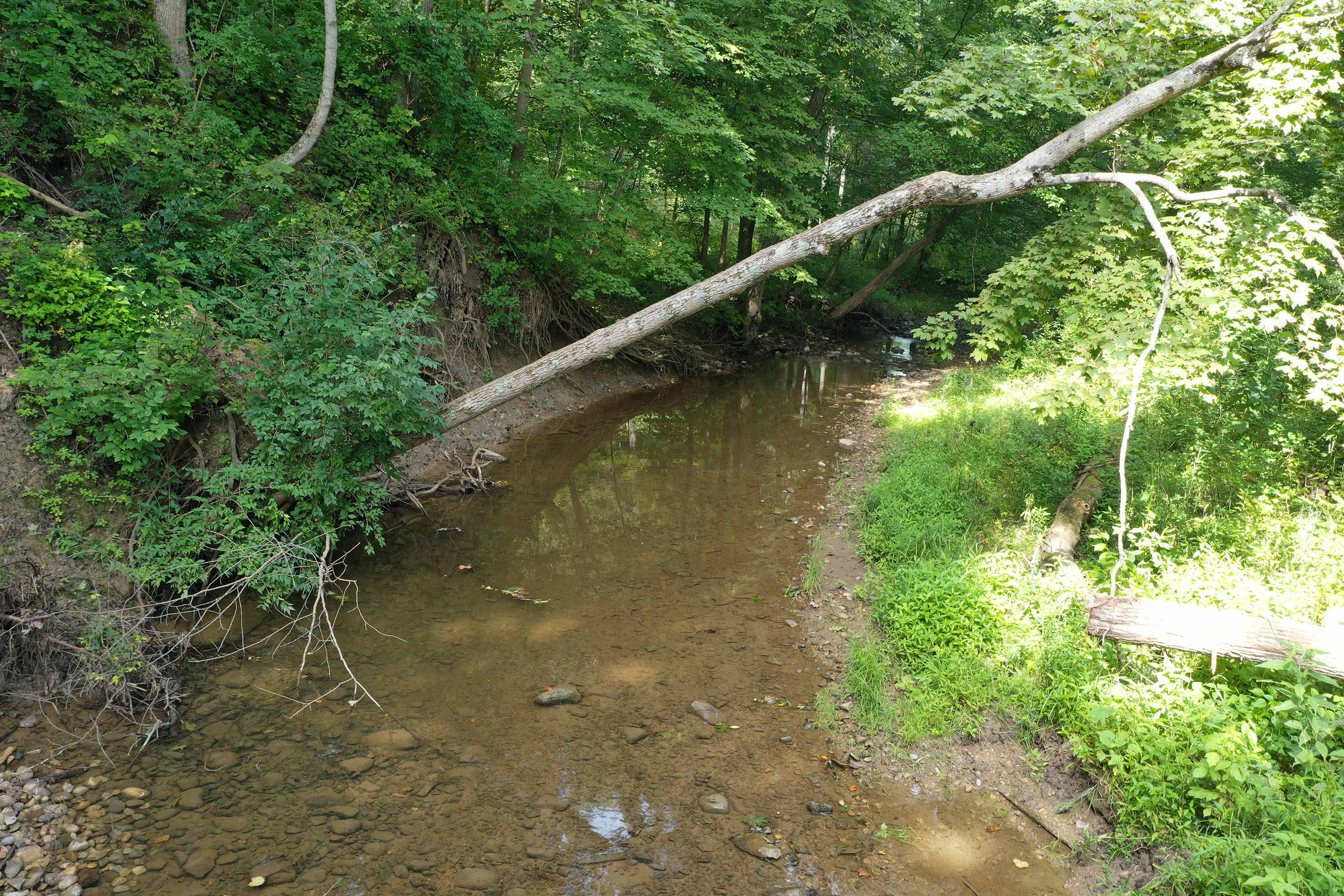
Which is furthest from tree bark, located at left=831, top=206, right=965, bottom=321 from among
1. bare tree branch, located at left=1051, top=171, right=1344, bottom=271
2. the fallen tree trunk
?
bare tree branch, located at left=1051, top=171, right=1344, bottom=271

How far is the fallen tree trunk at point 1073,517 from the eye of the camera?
5.86 m

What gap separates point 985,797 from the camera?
4.20m

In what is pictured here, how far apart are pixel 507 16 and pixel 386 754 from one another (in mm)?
9859

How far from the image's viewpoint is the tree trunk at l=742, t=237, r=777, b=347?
1669 cm

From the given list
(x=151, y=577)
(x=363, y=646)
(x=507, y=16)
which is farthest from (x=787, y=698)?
(x=507, y=16)

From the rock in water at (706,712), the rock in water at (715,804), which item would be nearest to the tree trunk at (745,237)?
the rock in water at (706,712)

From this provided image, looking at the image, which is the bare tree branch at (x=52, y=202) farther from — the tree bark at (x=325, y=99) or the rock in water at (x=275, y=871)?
the rock in water at (x=275, y=871)

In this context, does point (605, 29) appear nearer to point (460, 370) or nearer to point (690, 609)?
point (460, 370)

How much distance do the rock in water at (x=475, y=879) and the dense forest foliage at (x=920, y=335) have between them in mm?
2704

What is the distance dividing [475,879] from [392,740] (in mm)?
1290

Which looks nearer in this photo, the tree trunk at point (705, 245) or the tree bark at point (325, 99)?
the tree bark at point (325, 99)

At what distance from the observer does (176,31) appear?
7262mm

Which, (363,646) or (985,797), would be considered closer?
(985,797)

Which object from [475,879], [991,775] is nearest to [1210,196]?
[991,775]
